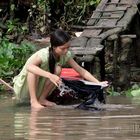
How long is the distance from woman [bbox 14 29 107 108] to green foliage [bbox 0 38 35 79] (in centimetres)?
267

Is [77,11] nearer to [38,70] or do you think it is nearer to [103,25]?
[103,25]

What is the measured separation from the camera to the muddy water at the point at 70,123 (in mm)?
5180

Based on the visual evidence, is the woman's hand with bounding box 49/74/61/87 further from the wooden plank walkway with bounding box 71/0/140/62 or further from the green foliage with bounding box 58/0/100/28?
the green foliage with bounding box 58/0/100/28

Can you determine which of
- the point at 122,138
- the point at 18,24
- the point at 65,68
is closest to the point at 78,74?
the point at 65,68

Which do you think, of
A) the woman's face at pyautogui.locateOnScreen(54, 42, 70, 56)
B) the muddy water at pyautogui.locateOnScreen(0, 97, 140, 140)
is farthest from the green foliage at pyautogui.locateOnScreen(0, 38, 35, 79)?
the woman's face at pyautogui.locateOnScreen(54, 42, 70, 56)

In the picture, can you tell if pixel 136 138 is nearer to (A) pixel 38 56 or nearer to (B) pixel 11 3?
(A) pixel 38 56

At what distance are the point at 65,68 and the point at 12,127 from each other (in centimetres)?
253

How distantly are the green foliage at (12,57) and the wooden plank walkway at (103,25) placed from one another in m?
1.12

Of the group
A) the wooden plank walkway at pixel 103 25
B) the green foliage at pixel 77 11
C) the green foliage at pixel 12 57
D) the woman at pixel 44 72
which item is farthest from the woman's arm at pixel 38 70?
the green foliage at pixel 77 11

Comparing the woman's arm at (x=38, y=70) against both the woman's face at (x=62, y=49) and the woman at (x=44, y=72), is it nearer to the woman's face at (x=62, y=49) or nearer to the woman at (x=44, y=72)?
the woman at (x=44, y=72)

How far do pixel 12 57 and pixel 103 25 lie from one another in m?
1.75

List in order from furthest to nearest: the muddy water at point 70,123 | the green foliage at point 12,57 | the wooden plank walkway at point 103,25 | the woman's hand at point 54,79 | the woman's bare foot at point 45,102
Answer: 1. the green foliage at point 12,57
2. the wooden plank walkway at point 103,25
3. the woman's bare foot at point 45,102
4. the woman's hand at point 54,79
5. the muddy water at point 70,123

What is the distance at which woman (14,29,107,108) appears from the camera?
7133 mm

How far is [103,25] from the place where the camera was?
10.9 meters
